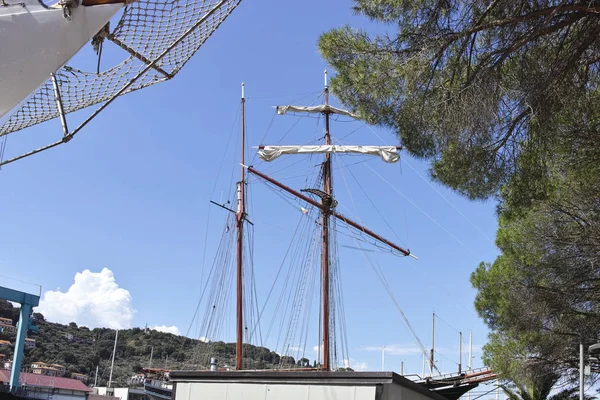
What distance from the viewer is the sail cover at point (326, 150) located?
958 inches

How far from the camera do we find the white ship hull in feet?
9.29

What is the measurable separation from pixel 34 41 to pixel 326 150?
22.9 metres

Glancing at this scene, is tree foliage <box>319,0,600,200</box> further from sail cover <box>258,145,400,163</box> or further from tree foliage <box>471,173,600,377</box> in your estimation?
sail cover <box>258,145,400,163</box>

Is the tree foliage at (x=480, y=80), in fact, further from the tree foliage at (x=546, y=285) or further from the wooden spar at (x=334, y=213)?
the wooden spar at (x=334, y=213)

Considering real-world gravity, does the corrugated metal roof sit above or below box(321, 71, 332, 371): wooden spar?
below

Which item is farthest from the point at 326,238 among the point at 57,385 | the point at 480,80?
the point at 57,385

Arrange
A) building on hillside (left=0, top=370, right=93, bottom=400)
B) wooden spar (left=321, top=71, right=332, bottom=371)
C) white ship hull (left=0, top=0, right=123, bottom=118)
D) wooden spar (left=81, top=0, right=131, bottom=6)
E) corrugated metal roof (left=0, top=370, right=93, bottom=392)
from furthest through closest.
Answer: corrugated metal roof (left=0, top=370, right=93, bottom=392)
building on hillside (left=0, top=370, right=93, bottom=400)
wooden spar (left=321, top=71, right=332, bottom=371)
wooden spar (left=81, top=0, right=131, bottom=6)
white ship hull (left=0, top=0, right=123, bottom=118)

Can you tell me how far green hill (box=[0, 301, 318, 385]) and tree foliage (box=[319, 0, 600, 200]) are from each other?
62.4 m

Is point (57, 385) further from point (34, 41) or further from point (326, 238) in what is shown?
point (34, 41)

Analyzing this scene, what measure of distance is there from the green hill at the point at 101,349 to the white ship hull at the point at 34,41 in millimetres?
67155

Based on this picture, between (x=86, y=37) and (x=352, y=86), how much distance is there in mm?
5611

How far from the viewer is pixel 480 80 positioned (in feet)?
23.6

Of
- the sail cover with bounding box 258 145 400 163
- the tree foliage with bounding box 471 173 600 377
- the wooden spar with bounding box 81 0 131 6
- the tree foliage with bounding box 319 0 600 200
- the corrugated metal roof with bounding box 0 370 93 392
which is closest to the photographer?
the wooden spar with bounding box 81 0 131 6

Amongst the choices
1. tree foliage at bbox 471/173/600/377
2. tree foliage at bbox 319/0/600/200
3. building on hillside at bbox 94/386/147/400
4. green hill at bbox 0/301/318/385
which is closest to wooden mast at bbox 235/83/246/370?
tree foliage at bbox 471/173/600/377
